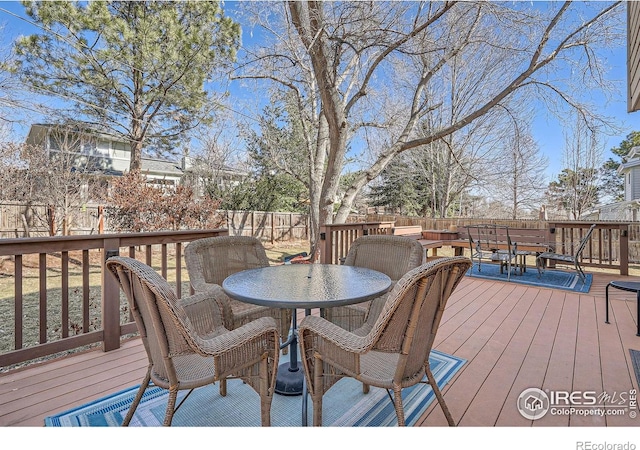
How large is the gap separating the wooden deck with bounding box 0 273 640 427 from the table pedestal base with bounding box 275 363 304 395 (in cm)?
71

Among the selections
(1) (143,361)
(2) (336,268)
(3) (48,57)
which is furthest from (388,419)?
(3) (48,57)

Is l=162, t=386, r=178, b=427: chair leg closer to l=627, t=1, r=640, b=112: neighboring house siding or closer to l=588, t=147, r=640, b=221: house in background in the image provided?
l=627, t=1, r=640, b=112: neighboring house siding

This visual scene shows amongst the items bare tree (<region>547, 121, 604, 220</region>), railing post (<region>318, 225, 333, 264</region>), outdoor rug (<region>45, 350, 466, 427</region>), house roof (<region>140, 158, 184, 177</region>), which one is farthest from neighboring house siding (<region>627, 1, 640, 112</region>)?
house roof (<region>140, 158, 184, 177</region>)

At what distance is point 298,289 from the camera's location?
5.83ft

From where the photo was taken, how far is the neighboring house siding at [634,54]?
123 inches

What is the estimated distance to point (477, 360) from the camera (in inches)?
93.7

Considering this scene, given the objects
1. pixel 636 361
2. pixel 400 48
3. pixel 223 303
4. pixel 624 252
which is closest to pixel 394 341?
pixel 223 303

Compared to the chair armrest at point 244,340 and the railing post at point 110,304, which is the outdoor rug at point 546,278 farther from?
the railing post at point 110,304

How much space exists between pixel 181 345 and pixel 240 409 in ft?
2.12

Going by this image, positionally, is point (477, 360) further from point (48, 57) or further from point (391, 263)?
point (48, 57)

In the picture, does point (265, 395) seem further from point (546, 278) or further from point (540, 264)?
point (540, 264)

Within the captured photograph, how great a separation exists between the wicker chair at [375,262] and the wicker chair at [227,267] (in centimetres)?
40

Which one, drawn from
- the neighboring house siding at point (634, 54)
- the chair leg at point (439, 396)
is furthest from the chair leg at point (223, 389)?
the neighboring house siding at point (634, 54)

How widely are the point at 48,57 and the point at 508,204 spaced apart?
51.4 feet
